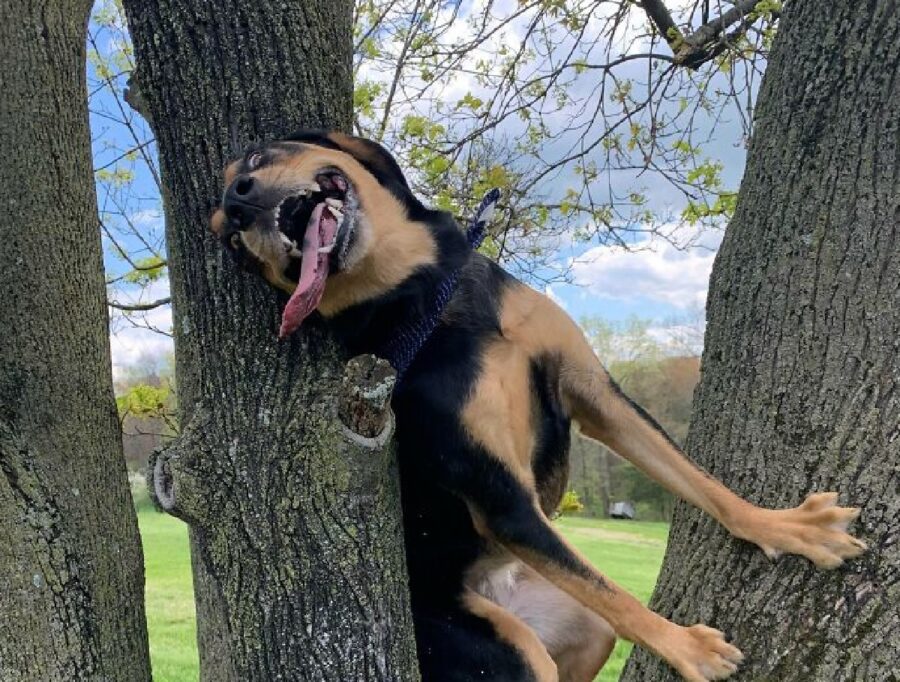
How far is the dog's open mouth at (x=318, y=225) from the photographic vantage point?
2.42 m

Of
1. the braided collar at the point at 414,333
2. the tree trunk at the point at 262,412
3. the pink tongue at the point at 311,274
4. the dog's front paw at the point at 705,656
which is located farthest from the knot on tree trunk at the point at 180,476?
the dog's front paw at the point at 705,656

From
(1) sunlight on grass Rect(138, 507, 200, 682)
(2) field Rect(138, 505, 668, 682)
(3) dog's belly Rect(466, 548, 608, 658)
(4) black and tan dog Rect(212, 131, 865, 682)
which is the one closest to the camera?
(4) black and tan dog Rect(212, 131, 865, 682)

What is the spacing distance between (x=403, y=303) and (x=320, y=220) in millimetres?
375

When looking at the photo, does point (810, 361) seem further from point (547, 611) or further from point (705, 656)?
point (547, 611)

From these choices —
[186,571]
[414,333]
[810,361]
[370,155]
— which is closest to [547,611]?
[414,333]

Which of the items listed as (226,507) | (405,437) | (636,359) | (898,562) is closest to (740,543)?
(898,562)

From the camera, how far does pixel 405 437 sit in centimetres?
251

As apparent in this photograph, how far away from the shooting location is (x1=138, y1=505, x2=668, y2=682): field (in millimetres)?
8750

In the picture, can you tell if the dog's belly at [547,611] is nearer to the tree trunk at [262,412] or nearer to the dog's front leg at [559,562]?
the dog's front leg at [559,562]

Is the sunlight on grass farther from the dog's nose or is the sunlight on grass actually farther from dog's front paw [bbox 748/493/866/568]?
dog's front paw [bbox 748/493/866/568]

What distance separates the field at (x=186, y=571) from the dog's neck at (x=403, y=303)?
628 cm

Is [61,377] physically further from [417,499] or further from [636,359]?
[636,359]

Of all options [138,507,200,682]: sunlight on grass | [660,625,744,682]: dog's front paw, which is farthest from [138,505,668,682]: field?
[660,625,744,682]: dog's front paw

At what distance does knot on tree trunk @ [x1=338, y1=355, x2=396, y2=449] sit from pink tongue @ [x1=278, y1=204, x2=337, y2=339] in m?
0.34
